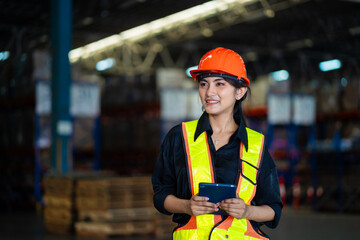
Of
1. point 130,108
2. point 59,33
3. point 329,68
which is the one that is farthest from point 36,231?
point 329,68

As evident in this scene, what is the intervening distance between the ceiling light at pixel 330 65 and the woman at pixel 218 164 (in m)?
24.8

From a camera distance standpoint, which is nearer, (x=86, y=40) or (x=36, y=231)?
(x=36, y=231)

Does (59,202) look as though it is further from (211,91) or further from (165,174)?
(211,91)

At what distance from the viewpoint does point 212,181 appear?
2.41 meters

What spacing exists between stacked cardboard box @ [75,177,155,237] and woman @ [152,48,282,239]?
21.4 ft

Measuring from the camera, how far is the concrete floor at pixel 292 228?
940 centimetres

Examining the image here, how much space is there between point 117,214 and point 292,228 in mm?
3659

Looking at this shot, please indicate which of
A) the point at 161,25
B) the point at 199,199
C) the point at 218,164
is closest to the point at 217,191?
the point at 199,199

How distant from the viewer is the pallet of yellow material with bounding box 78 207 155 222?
29.2 feet

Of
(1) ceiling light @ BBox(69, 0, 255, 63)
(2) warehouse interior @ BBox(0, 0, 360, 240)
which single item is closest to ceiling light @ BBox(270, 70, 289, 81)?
(2) warehouse interior @ BBox(0, 0, 360, 240)

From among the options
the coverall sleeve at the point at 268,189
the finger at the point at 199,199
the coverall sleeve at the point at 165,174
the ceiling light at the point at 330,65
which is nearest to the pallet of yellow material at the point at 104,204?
the coverall sleeve at the point at 165,174

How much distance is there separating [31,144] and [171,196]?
38.8ft

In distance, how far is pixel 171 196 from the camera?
2.47m

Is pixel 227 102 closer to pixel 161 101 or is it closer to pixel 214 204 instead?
pixel 214 204
